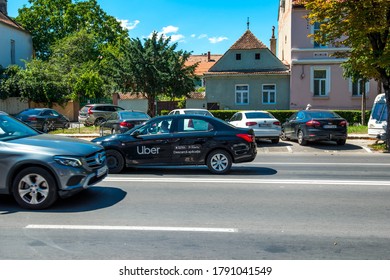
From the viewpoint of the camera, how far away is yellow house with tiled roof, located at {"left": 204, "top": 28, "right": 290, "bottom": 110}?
31.5m

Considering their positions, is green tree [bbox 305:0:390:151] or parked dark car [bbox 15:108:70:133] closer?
green tree [bbox 305:0:390:151]

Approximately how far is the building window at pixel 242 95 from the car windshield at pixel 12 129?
998 inches

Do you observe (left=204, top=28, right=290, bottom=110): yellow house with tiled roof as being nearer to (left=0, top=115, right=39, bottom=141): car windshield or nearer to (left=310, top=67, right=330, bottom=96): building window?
(left=310, top=67, right=330, bottom=96): building window

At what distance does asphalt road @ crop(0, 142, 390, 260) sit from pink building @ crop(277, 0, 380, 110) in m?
21.0

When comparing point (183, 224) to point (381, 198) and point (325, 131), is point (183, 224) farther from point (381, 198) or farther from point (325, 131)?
point (325, 131)

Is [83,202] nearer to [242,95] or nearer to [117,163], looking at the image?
[117,163]

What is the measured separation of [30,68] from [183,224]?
32.3 m

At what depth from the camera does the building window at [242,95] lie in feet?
105

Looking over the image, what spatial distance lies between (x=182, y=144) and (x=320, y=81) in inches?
892

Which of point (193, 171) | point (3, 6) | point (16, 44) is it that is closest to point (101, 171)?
point (193, 171)

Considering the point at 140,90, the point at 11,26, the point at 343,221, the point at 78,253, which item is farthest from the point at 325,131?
the point at 11,26

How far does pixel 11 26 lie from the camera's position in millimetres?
39000

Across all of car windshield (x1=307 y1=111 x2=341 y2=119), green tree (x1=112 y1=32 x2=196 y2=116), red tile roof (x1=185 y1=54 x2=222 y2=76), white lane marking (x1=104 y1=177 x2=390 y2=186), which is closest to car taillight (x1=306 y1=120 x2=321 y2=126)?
car windshield (x1=307 y1=111 x2=341 y2=119)

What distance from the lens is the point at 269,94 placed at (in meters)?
31.8
